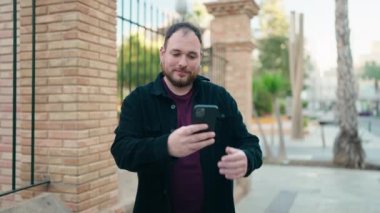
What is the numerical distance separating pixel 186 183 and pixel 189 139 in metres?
0.44

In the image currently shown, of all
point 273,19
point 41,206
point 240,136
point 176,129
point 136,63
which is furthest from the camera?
point 273,19

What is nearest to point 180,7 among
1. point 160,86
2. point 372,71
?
point 160,86

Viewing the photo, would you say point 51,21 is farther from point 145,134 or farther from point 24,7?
point 145,134

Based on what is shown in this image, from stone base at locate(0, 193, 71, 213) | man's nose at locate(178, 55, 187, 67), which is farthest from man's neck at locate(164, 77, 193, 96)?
stone base at locate(0, 193, 71, 213)

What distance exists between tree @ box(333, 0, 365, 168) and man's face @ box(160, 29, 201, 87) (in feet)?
29.7

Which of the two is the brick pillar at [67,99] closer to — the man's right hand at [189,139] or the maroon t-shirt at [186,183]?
the maroon t-shirt at [186,183]

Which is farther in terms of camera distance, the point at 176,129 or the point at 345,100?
the point at 345,100

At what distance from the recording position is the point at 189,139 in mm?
1502

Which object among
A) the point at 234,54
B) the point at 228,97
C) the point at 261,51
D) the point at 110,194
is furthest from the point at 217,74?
the point at 261,51

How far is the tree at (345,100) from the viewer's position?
10.0 meters

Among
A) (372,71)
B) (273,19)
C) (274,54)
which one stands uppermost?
(273,19)

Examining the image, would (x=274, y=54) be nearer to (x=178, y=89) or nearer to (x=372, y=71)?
(x=372, y=71)

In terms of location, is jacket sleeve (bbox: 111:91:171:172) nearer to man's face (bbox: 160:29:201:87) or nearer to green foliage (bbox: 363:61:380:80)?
man's face (bbox: 160:29:201:87)

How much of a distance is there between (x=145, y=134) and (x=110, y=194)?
2.09m
